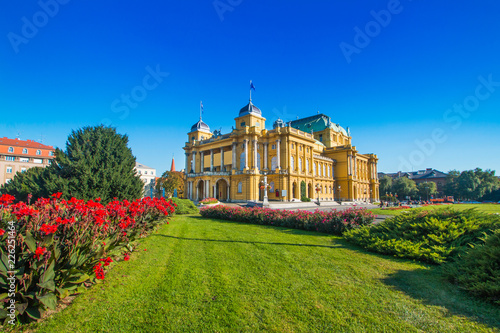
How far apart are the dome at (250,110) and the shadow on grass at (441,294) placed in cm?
4483

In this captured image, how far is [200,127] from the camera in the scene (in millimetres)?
59344

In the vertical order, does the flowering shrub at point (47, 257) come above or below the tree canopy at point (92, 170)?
below

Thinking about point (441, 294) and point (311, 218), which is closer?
point (441, 294)

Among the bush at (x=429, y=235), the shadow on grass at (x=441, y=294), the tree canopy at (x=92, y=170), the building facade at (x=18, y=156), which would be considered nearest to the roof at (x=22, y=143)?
the building facade at (x=18, y=156)

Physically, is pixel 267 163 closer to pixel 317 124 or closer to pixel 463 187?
pixel 317 124

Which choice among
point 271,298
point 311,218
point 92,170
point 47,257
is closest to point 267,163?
point 311,218

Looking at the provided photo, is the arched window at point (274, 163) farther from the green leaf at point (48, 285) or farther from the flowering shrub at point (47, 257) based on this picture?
the green leaf at point (48, 285)

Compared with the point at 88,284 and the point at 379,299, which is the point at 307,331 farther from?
the point at 88,284

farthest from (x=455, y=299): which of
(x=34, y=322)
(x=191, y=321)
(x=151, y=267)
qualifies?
(x=34, y=322)

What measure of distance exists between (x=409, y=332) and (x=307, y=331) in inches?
62.4

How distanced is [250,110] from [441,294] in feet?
151

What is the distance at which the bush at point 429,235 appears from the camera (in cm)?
759

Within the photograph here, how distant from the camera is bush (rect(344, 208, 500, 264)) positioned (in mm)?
7590

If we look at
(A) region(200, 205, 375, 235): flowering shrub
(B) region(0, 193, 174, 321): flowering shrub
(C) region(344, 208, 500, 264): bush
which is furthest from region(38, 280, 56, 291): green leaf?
(A) region(200, 205, 375, 235): flowering shrub
